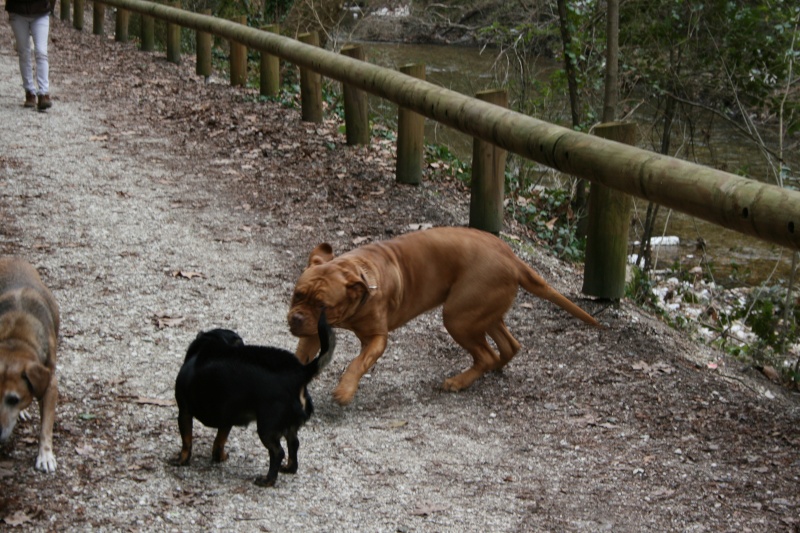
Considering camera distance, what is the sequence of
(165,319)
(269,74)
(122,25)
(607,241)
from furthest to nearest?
(122,25), (269,74), (607,241), (165,319)

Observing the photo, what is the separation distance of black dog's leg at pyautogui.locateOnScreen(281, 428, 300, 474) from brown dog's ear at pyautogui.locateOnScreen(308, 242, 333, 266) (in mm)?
1249

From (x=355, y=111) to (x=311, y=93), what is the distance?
3.78ft

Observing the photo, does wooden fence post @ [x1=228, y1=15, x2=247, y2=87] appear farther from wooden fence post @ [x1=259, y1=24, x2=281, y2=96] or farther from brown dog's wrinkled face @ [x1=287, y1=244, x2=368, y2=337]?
brown dog's wrinkled face @ [x1=287, y1=244, x2=368, y2=337]

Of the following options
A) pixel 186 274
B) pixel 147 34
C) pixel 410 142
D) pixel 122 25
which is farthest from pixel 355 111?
pixel 122 25

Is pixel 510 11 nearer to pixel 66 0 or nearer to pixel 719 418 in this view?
pixel 66 0

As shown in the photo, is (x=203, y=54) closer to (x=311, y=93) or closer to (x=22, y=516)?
(x=311, y=93)

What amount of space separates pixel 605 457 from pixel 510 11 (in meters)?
12.8

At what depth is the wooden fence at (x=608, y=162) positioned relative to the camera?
4363 millimetres

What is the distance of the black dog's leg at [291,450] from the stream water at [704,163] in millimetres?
6166

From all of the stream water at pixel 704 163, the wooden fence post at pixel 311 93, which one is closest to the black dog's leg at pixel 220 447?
the stream water at pixel 704 163

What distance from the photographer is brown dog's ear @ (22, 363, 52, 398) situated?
13.1ft

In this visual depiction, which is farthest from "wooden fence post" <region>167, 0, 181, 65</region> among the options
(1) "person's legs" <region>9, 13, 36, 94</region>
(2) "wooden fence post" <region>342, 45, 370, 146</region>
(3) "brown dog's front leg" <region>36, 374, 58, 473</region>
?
(3) "brown dog's front leg" <region>36, 374, 58, 473</region>

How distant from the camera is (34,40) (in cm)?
1149

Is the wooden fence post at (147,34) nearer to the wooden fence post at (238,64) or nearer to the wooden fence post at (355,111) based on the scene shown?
the wooden fence post at (238,64)
